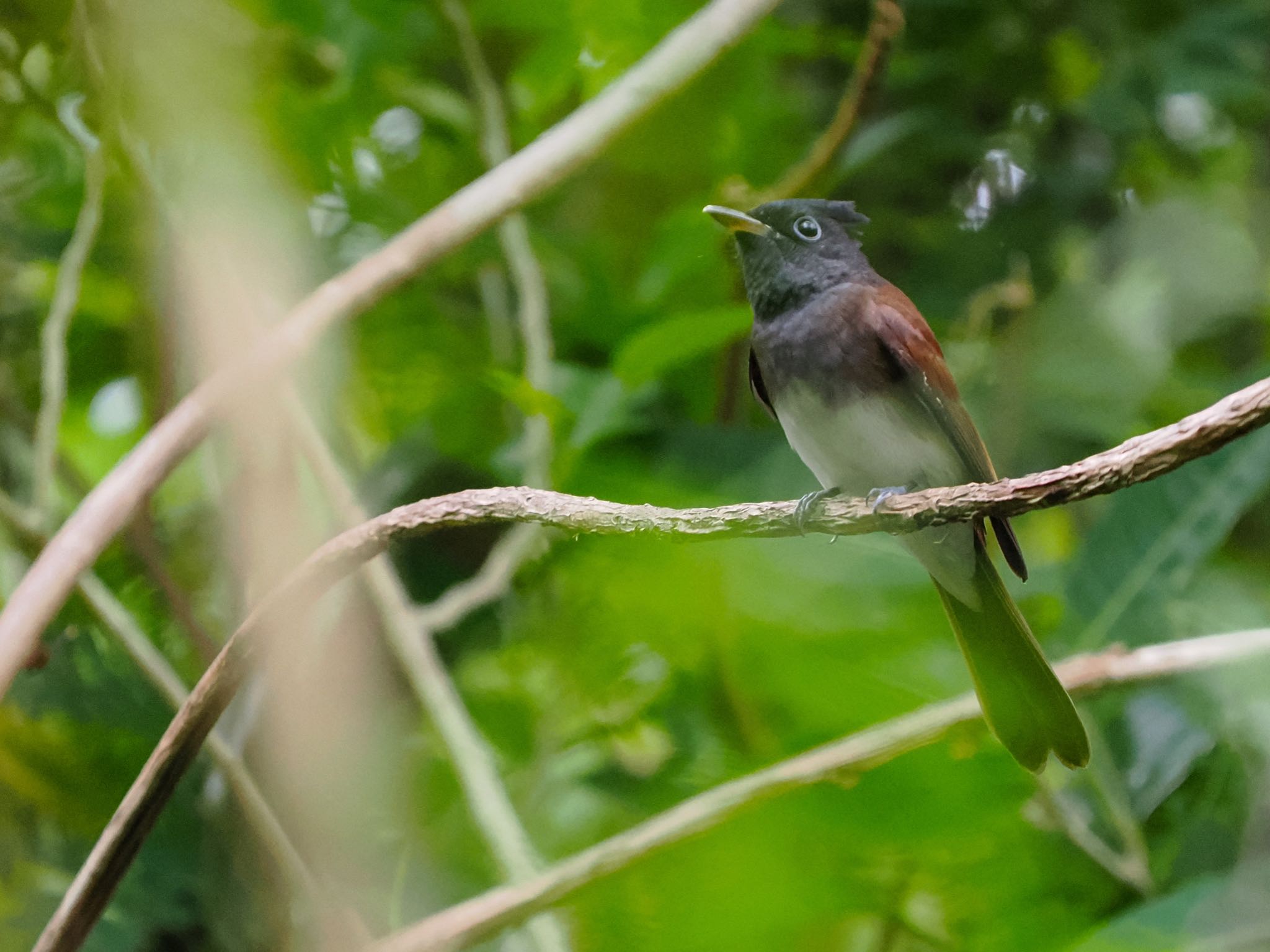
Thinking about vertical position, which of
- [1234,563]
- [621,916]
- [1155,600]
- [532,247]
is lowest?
[1234,563]

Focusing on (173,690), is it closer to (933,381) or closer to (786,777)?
(786,777)

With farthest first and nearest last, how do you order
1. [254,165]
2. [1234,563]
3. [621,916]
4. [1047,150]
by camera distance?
[1047,150]
[1234,563]
[254,165]
[621,916]

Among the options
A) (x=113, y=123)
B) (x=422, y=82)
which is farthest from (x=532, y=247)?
(x=113, y=123)

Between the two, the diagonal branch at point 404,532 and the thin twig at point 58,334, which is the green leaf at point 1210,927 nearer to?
the diagonal branch at point 404,532

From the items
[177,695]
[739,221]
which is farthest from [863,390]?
[177,695]

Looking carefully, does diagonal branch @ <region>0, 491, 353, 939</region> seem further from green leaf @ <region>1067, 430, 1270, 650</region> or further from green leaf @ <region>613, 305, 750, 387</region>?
green leaf @ <region>1067, 430, 1270, 650</region>

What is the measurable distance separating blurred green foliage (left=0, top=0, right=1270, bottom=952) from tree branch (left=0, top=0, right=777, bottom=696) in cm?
15

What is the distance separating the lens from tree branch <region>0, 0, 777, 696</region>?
0.68m

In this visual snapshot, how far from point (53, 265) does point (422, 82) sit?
0.49 m

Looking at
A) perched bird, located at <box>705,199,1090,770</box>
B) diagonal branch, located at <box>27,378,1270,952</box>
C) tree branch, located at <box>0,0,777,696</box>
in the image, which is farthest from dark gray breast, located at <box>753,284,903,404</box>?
diagonal branch, located at <box>27,378,1270,952</box>

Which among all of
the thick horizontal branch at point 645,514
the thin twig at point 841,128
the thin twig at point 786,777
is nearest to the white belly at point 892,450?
the thin twig at point 786,777

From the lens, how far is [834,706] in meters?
0.80

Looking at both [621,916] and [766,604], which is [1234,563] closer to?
[766,604]

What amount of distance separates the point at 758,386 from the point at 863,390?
0.13 m
